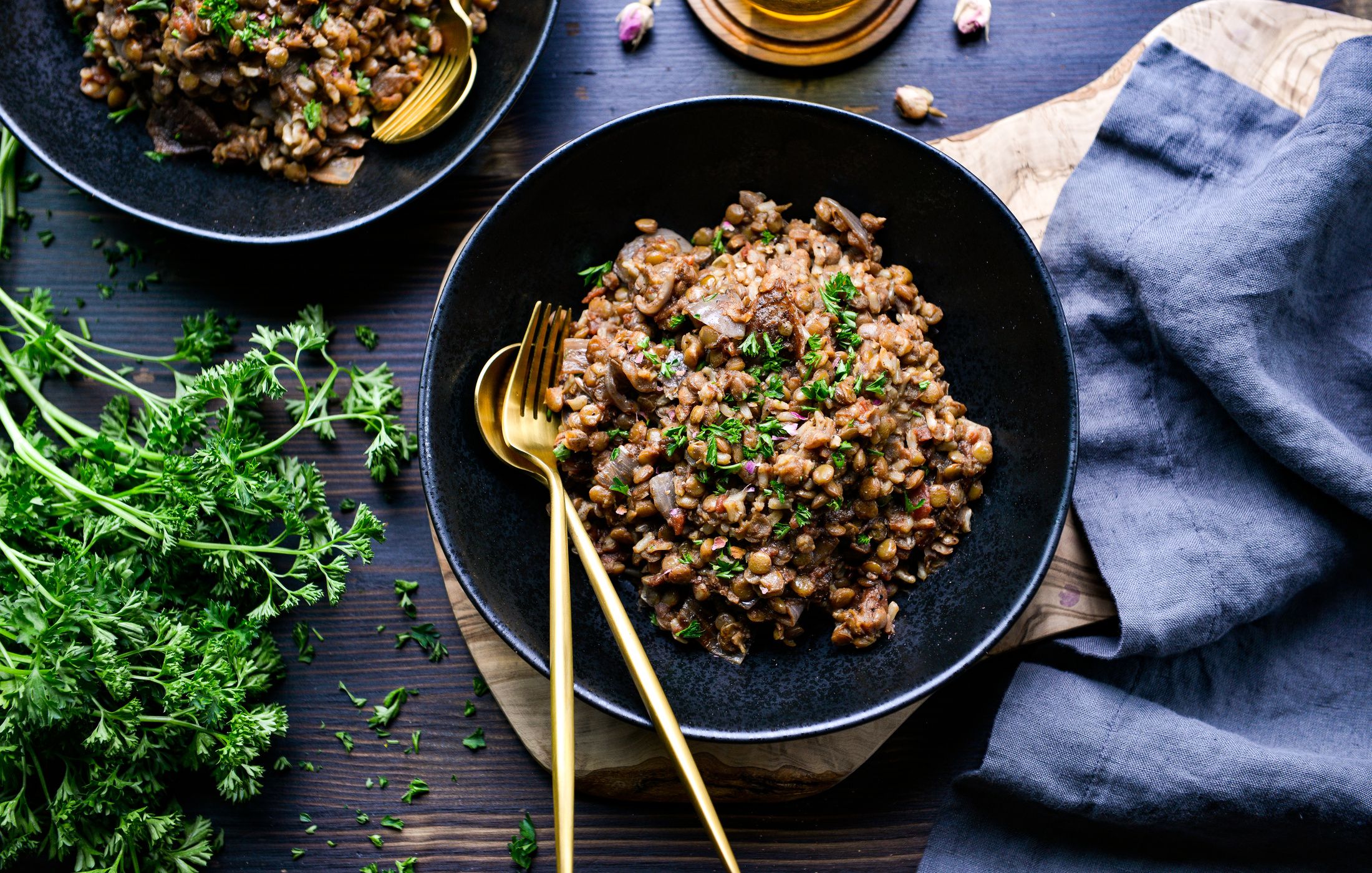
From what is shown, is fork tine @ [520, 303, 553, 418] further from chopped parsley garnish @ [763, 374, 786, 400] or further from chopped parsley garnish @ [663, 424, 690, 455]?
chopped parsley garnish @ [763, 374, 786, 400]

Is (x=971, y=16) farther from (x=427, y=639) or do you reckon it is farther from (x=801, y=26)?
(x=427, y=639)

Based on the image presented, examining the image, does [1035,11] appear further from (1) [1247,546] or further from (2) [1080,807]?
(2) [1080,807]

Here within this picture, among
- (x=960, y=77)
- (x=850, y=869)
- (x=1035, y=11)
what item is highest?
(x=1035, y=11)

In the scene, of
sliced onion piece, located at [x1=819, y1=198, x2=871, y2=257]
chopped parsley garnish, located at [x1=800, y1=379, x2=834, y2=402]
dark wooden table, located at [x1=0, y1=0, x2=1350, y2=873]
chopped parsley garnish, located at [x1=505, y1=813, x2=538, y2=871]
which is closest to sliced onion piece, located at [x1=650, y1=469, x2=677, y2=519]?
chopped parsley garnish, located at [x1=800, y1=379, x2=834, y2=402]

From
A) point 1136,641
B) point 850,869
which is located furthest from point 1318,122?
point 850,869

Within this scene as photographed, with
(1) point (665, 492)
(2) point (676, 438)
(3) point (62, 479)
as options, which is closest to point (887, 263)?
(2) point (676, 438)
